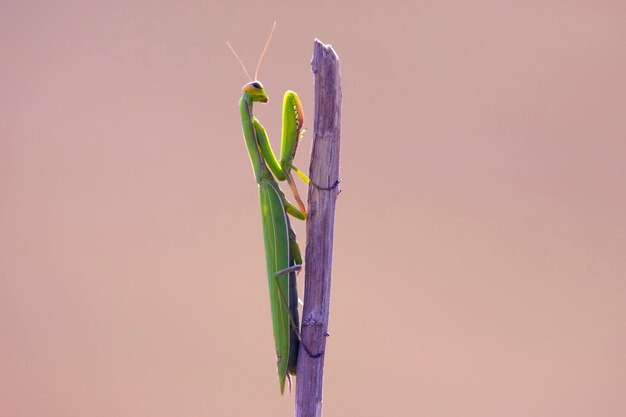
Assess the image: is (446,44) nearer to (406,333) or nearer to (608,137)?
(608,137)

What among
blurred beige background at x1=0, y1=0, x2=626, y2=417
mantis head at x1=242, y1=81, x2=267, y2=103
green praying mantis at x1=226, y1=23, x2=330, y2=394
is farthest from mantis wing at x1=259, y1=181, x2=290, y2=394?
blurred beige background at x1=0, y1=0, x2=626, y2=417

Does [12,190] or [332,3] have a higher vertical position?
[332,3]

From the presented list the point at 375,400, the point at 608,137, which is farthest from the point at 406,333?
the point at 608,137

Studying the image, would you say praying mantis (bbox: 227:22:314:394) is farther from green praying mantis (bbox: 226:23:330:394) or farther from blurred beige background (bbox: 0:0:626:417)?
blurred beige background (bbox: 0:0:626:417)

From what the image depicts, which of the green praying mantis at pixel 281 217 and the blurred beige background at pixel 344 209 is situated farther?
the blurred beige background at pixel 344 209

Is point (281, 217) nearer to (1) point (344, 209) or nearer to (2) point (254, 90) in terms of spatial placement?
(2) point (254, 90)

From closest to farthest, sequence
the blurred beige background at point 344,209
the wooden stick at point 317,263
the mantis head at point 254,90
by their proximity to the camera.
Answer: the wooden stick at point 317,263 → the mantis head at point 254,90 → the blurred beige background at point 344,209

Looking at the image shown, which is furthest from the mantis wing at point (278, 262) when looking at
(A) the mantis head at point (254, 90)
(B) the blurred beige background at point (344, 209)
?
(B) the blurred beige background at point (344, 209)

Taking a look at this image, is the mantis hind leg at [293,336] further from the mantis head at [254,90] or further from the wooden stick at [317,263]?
the mantis head at [254,90]
